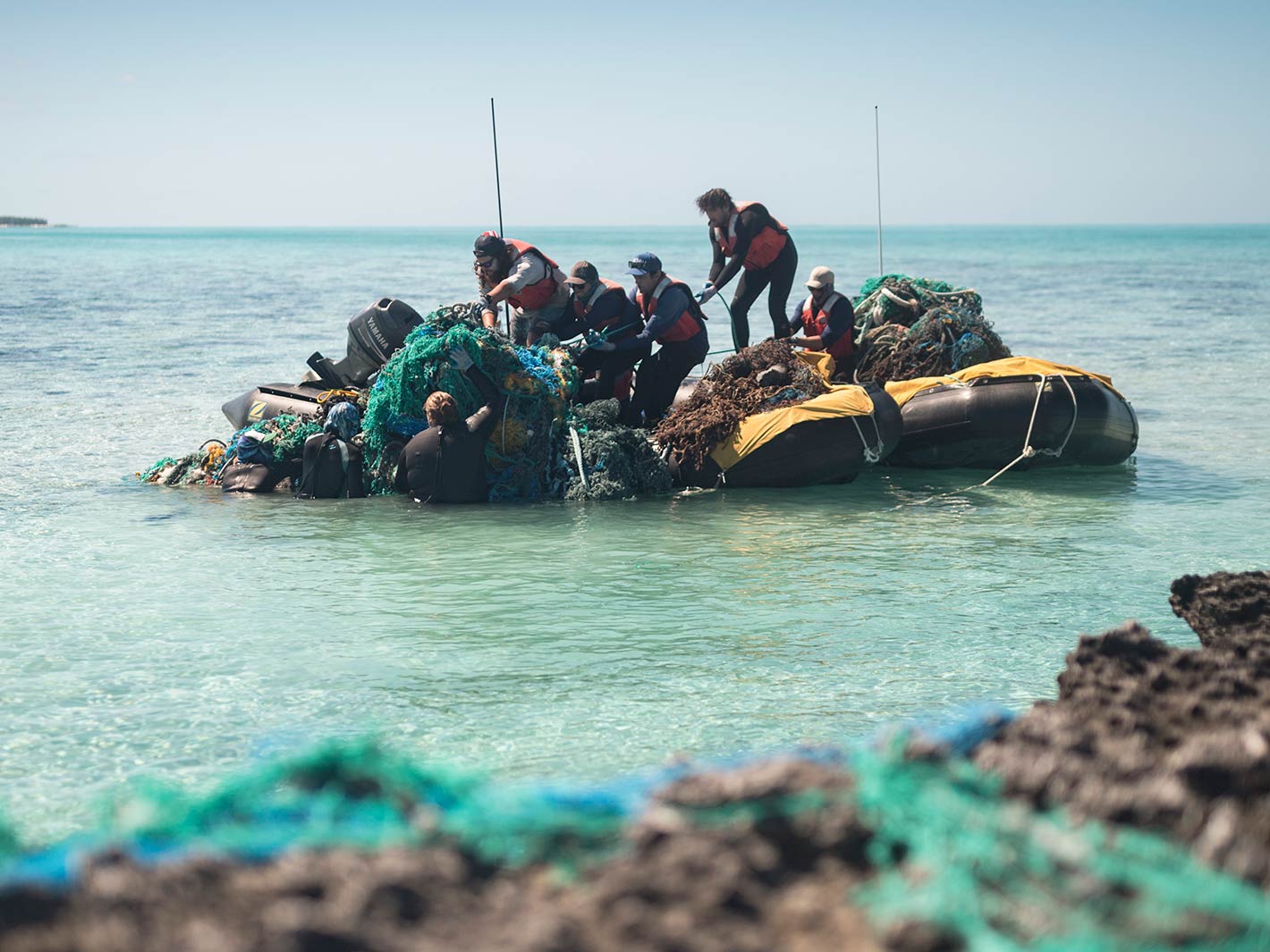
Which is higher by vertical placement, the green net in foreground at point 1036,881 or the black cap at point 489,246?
the black cap at point 489,246

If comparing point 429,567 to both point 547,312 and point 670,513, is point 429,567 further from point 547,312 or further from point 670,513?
point 547,312

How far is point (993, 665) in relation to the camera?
6020 mm

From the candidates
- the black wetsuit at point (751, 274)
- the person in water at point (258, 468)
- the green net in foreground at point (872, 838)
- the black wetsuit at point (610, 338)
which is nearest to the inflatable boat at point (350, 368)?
the person in water at point (258, 468)

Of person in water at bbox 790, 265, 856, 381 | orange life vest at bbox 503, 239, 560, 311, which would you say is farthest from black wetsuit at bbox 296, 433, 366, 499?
person in water at bbox 790, 265, 856, 381

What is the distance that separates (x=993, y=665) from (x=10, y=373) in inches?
670

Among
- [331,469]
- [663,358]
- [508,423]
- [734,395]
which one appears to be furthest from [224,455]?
[734,395]

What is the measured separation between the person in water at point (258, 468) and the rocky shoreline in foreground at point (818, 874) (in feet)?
26.1

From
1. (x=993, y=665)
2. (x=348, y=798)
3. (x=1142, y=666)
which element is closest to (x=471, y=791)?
(x=348, y=798)

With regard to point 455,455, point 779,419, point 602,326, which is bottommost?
point 455,455

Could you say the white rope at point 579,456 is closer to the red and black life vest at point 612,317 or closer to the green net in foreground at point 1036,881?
the red and black life vest at point 612,317

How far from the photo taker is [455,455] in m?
9.39

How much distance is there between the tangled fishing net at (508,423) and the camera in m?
9.22

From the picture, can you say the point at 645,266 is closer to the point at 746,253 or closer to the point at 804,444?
the point at 746,253

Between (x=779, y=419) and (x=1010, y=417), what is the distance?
1.99 meters
